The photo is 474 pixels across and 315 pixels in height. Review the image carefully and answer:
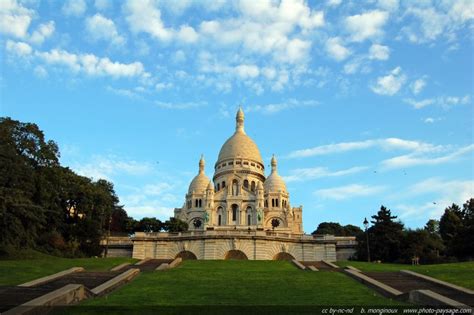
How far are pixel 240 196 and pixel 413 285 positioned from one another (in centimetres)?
7074

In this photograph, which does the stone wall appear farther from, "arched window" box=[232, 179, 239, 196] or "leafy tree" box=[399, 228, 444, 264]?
"arched window" box=[232, 179, 239, 196]

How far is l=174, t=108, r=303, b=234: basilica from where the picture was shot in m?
89.2

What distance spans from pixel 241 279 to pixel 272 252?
31976 millimetres

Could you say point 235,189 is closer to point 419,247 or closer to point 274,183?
point 274,183

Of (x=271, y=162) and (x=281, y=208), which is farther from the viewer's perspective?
(x=271, y=162)

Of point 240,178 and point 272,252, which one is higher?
point 240,178

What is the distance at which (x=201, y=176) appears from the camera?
103 meters

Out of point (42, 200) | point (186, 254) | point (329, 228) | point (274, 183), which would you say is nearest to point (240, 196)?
point (274, 183)

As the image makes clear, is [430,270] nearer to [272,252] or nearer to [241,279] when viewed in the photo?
[241,279]

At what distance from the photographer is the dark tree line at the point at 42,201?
36.3m

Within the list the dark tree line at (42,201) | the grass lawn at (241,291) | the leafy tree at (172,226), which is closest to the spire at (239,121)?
the leafy tree at (172,226)

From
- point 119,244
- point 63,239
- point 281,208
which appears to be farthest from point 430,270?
point 281,208

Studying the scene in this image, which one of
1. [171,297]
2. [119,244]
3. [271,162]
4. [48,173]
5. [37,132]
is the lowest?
[171,297]

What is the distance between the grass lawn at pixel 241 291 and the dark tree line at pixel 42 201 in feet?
55.9
